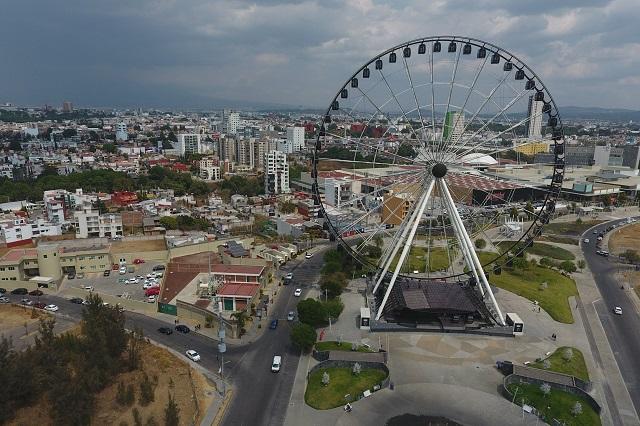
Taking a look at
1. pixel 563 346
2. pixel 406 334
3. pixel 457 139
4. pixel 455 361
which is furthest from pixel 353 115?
pixel 563 346

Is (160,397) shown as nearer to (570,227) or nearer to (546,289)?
(546,289)

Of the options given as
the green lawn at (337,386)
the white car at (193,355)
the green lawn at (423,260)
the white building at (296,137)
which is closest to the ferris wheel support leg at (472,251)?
the green lawn at (423,260)

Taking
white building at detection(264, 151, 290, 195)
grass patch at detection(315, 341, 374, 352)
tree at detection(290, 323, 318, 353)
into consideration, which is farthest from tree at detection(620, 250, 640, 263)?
white building at detection(264, 151, 290, 195)

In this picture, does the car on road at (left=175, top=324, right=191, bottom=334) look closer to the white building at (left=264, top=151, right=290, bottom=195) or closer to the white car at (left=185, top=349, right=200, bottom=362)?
the white car at (left=185, top=349, right=200, bottom=362)

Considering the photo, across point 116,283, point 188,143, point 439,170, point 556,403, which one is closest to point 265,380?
→ point 556,403

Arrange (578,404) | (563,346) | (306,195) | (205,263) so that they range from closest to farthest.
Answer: (578,404)
(563,346)
(205,263)
(306,195)

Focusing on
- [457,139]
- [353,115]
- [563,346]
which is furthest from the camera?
[353,115]

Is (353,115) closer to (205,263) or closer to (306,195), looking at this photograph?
(205,263)

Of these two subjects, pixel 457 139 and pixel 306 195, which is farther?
pixel 306 195
